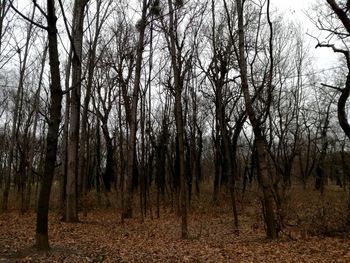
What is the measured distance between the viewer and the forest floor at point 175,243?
8094 millimetres

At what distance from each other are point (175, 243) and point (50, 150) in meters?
4.33

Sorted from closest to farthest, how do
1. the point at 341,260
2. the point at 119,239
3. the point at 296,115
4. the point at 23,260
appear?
1. the point at 23,260
2. the point at 341,260
3. the point at 119,239
4. the point at 296,115

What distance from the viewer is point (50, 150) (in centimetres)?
827

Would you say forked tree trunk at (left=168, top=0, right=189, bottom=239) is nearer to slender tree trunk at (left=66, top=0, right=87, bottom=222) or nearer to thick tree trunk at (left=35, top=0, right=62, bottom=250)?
thick tree trunk at (left=35, top=0, right=62, bottom=250)

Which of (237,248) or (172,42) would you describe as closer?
(237,248)

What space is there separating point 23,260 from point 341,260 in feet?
19.7

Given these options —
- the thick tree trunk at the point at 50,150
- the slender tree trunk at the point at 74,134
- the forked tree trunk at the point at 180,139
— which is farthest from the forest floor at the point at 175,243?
the slender tree trunk at the point at 74,134

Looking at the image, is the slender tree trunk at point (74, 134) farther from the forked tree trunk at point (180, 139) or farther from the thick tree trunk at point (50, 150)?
the thick tree trunk at point (50, 150)

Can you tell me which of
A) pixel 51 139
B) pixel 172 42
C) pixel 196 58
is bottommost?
pixel 51 139

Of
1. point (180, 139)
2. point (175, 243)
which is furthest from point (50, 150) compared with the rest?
point (175, 243)

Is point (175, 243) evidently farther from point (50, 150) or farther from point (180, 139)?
point (50, 150)

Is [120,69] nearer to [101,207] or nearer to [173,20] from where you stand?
[101,207]

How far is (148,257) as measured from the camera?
819 cm

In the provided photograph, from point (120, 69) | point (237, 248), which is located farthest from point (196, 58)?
point (237, 248)
